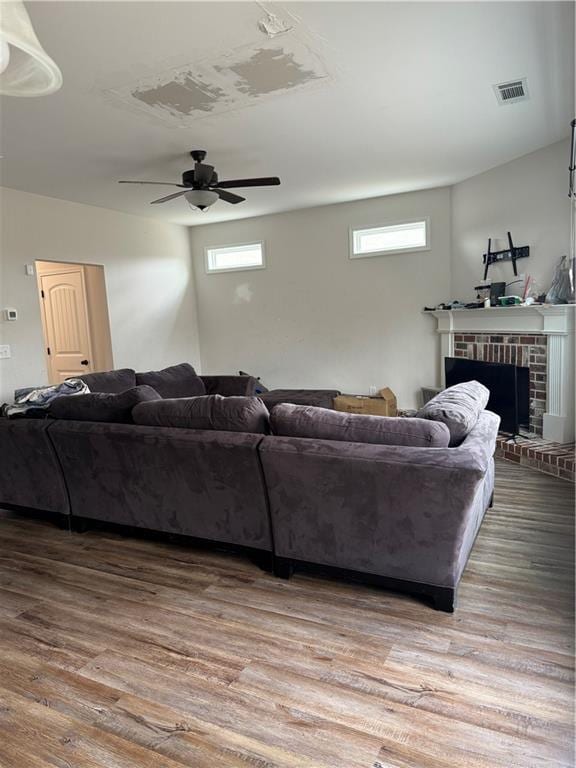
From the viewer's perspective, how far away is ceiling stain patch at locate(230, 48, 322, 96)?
8.43 ft

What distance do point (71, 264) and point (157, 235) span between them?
4.77ft

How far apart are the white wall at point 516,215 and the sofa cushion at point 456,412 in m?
2.53

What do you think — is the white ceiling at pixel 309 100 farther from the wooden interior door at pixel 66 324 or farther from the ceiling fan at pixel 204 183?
the wooden interior door at pixel 66 324

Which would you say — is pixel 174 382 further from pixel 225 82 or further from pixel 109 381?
pixel 225 82

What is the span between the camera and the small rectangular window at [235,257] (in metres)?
6.81

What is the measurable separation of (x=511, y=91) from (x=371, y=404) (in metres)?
3.46

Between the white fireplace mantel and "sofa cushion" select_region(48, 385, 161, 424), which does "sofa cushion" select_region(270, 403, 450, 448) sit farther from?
the white fireplace mantel

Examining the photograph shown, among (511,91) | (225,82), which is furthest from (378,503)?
(511,91)

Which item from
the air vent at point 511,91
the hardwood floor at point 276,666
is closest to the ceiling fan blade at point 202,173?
the air vent at point 511,91

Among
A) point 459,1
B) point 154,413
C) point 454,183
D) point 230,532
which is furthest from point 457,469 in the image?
point 454,183

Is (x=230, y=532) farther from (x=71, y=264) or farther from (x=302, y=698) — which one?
(x=71, y=264)

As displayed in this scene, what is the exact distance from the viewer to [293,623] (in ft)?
6.95

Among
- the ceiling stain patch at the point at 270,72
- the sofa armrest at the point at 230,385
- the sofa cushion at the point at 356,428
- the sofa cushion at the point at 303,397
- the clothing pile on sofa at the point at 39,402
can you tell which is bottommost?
the sofa cushion at the point at 303,397

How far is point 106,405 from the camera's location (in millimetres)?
2875
